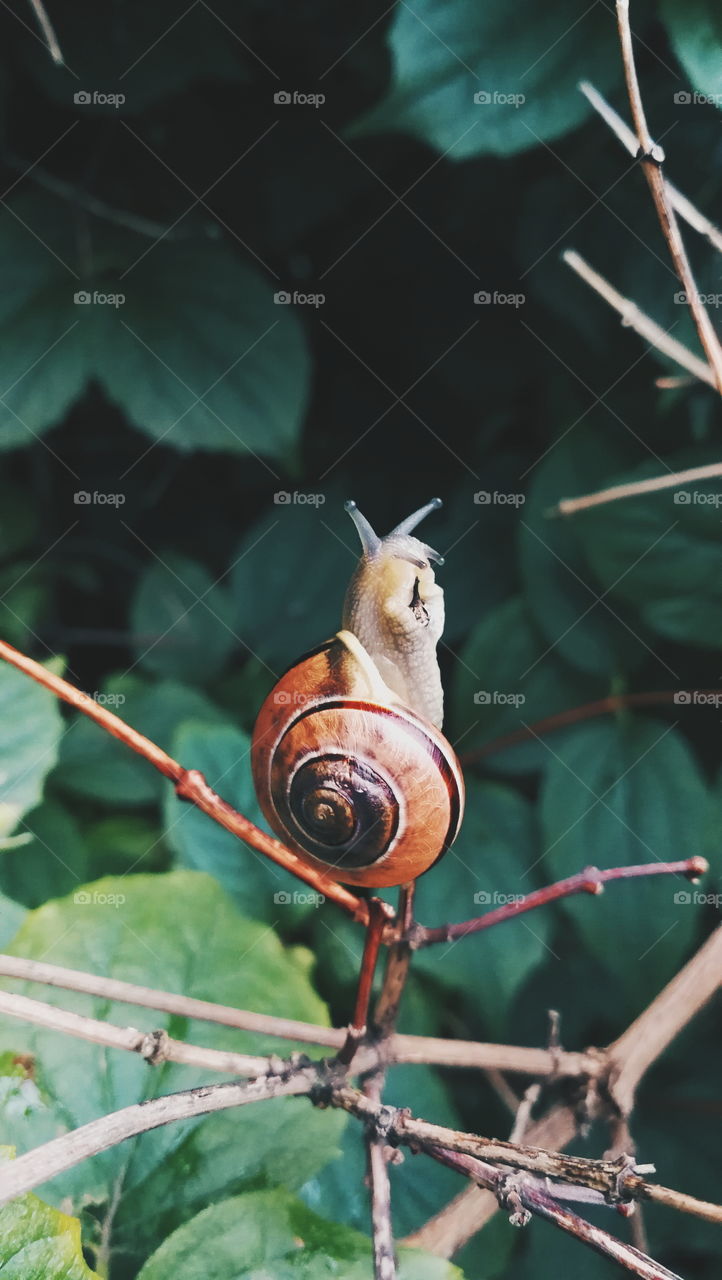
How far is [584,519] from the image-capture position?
968 millimetres

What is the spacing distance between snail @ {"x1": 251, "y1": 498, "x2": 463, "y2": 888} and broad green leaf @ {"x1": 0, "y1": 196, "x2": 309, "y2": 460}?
61 centimetres

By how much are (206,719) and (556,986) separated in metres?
0.48

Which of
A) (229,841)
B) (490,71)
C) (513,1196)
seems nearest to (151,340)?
(490,71)

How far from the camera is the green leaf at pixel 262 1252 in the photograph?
22.5 inches

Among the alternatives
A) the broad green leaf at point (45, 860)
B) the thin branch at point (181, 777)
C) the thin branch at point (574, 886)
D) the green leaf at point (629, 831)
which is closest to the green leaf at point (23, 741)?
the broad green leaf at point (45, 860)

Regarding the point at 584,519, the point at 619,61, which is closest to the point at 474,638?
the point at 584,519

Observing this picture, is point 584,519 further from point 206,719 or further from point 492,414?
point 206,719

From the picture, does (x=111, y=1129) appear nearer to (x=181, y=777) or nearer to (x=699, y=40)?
(x=181, y=777)

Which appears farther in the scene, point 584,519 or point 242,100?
point 242,100

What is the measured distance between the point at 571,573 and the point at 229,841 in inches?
17.7

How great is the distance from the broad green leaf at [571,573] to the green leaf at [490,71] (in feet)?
0.99

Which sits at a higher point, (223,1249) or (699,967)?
(699,967)

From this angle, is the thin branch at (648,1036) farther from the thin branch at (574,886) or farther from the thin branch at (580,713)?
the thin branch at (580,713)

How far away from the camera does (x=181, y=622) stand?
3.78 feet
